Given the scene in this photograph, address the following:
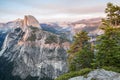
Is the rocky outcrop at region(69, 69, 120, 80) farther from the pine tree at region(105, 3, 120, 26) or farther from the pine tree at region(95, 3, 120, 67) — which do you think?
the pine tree at region(105, 3, 120, 26)

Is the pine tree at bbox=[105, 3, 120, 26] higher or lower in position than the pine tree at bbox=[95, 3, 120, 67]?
higher

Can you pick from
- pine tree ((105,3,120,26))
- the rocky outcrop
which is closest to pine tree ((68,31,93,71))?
pine tree ((105,3,120,26))

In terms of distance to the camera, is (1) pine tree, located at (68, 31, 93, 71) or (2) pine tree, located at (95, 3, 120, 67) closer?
(2) pine tree, located at (95, 3, 120, 67)

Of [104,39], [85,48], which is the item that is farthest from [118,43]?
[85,48]

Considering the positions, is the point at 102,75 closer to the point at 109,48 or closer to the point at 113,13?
the point at 109,48

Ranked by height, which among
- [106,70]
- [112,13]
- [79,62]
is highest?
[112,13]

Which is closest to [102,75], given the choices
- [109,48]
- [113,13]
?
[109,48]

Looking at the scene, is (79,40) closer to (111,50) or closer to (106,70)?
(111,50)

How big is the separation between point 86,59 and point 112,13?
13159 mm

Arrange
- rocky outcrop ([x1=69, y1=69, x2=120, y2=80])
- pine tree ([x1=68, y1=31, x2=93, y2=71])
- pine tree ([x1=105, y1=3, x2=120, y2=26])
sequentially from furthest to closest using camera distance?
pine tree ([x1=68, y1=31, x2=93, y2=71]) < pine tree ([x1=105, y1=3, x2=120, y2=26]) < rocky outcrop ([x1=69, y1=69, x2=120, y2=80])

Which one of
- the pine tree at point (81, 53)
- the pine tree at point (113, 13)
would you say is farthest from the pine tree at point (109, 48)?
the pine tree at point (81, 53)

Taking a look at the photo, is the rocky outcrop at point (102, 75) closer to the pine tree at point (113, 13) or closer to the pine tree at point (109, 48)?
the pine tree at point (109, 48)

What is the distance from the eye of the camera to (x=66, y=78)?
41.3 metres

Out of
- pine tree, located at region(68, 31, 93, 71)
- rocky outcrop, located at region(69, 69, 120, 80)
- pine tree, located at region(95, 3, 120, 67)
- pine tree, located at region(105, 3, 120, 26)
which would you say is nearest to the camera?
rocky outcrop, located at region(69, 69, 120, 80)
